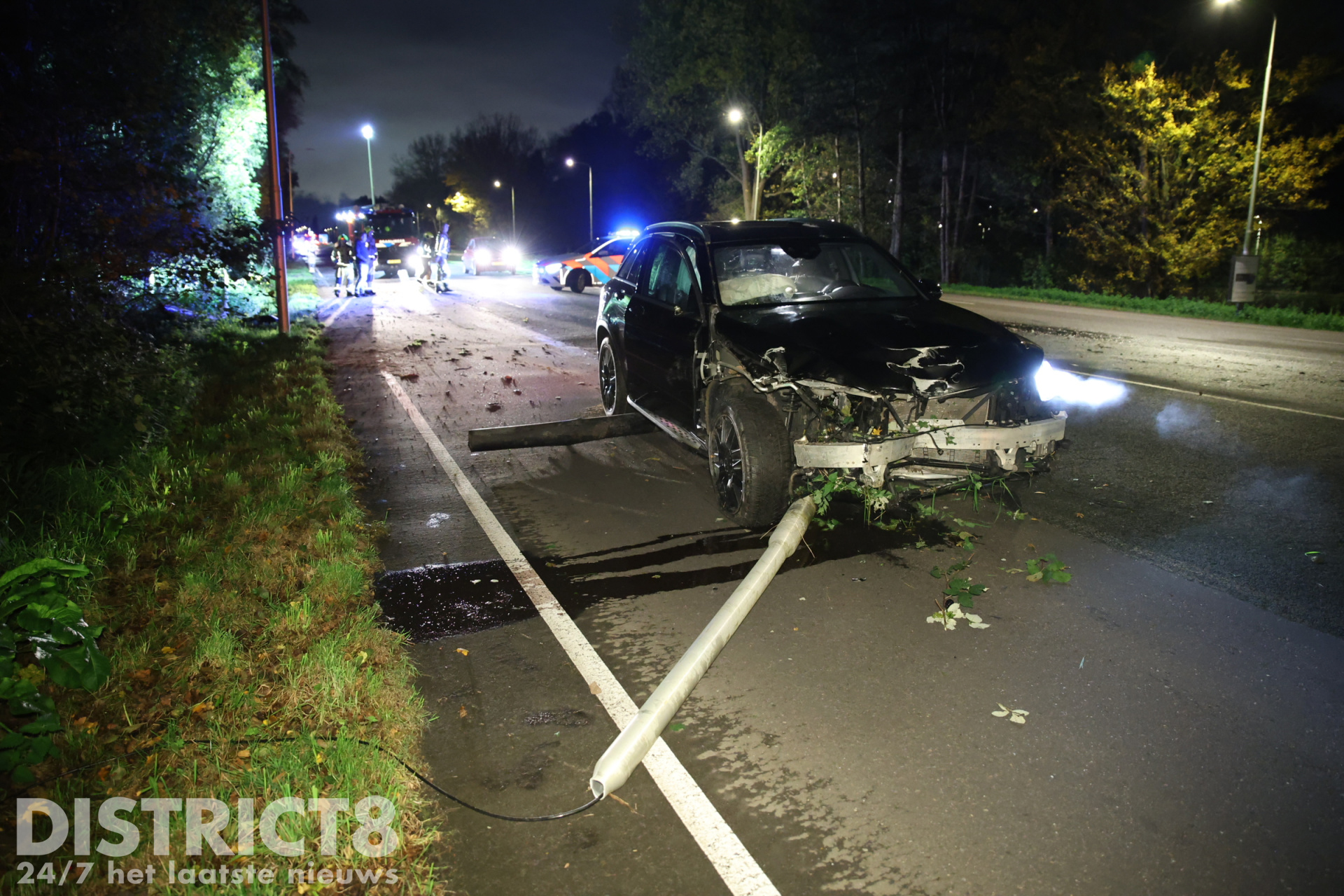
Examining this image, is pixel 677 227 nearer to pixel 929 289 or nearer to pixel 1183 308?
pixel 929 289

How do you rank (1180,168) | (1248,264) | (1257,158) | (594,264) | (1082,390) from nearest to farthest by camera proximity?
(1082,390) < (1257,158) < (1248,264) < (1180,168) < (594,264)

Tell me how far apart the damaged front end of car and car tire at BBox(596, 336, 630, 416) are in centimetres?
300

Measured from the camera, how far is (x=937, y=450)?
5.36m

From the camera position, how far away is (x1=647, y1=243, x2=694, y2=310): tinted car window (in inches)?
267

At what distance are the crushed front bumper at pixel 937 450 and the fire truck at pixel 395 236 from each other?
3175 cm

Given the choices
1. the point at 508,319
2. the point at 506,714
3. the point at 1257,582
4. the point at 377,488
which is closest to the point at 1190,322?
the point at 508,319


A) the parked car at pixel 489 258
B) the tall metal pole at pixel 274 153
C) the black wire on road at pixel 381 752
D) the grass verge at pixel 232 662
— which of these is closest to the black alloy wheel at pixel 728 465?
the grass verge at pixel 232 662

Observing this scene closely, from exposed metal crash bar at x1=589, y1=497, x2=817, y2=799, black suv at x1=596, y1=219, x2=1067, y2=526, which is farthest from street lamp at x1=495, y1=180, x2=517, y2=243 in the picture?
exposed metal crash bar at x1=589, y1=497, x2=817, y2=799

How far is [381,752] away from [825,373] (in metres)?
3.19

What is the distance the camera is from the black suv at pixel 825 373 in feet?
17.2

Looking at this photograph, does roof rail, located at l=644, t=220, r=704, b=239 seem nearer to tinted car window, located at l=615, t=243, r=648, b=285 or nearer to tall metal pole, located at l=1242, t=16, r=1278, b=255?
tinted car window, located at l=615, t=243, r=648, b=285

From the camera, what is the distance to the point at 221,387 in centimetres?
1041

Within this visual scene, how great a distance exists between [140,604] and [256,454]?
9.71ft

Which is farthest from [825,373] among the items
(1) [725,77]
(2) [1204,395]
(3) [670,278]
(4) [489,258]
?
(4) [489,258]
